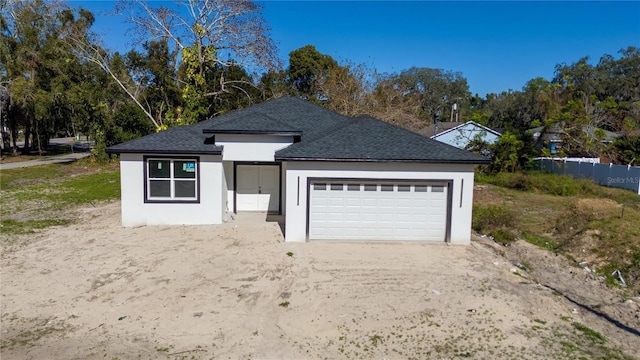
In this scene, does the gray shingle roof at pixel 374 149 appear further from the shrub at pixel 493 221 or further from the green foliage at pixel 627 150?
the green foliage at pixel 627 150

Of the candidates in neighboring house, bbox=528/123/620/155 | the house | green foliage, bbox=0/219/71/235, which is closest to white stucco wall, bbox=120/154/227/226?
the house

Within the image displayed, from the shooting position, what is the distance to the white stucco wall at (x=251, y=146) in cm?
1309

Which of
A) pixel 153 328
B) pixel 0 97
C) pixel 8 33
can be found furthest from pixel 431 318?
pixel 8 33

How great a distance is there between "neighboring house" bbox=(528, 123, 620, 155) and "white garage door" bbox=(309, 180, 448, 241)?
2222 centimetres

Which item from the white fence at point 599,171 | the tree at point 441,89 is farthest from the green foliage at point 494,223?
the tree at point 441,89

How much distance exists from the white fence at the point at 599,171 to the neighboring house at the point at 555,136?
241cm

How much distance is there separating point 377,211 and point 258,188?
18.3ft

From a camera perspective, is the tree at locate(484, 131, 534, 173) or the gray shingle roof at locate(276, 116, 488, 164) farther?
the tree at locate(484, 131, 534, 173)

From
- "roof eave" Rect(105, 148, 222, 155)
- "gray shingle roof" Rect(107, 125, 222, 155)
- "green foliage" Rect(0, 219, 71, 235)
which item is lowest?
"green foliage" Rect(0, 219, 71, 235)

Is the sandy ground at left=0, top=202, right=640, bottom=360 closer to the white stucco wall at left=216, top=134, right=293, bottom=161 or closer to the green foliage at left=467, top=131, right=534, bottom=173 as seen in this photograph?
the white stucco wall at left=216, top=134, right=293, bottom=161

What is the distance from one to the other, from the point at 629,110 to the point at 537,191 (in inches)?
1116

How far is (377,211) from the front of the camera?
1152cm

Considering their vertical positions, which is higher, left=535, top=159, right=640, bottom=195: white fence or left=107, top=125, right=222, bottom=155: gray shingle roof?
left=107, top=125, right=222, bottom=155: gray shingle roof

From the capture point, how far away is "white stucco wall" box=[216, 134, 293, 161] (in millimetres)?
13094
